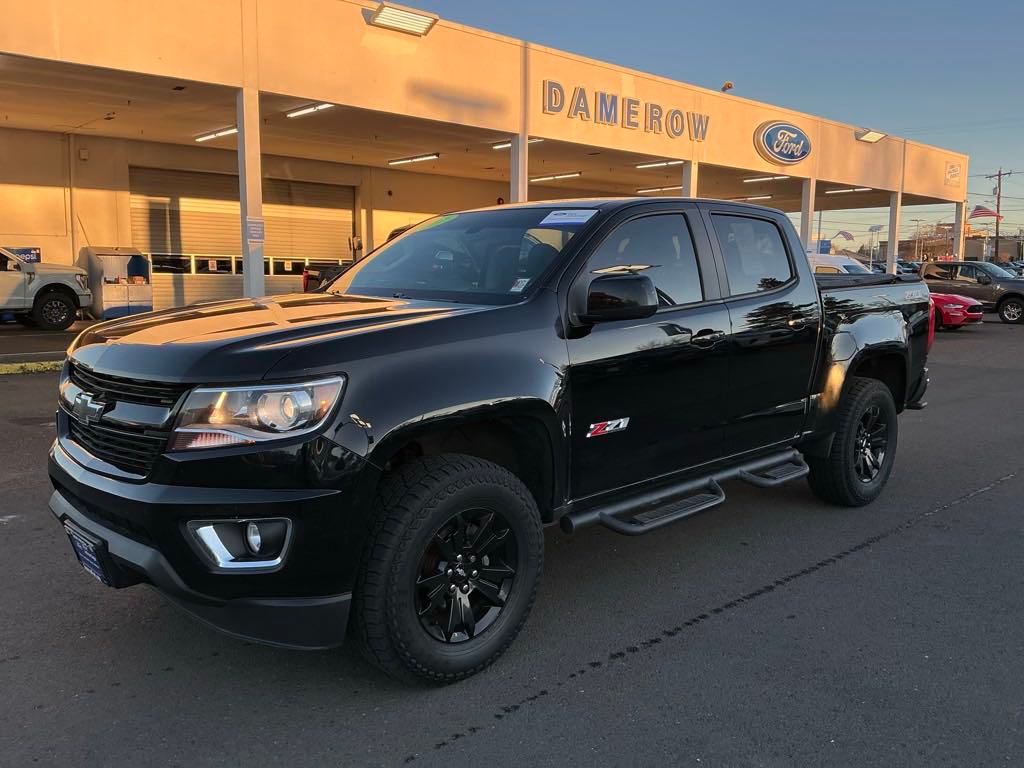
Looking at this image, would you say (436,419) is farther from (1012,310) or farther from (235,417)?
(1012,310)

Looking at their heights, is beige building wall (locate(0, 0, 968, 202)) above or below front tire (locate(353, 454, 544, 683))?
above

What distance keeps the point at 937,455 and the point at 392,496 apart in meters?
5.92

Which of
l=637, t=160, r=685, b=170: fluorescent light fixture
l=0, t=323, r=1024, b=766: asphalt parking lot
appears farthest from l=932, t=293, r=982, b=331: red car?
l=0, t=323, r=1024, b=766: asphalt parking lot

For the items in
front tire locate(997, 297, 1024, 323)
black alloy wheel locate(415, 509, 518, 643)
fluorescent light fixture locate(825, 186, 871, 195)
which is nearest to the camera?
black alloy wheel locate(415, 509, 518, 643)

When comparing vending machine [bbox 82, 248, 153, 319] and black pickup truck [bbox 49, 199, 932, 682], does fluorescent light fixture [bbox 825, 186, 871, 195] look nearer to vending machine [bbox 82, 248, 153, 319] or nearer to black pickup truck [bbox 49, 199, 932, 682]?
vending machine [bbox 82, 248, 153, 319]

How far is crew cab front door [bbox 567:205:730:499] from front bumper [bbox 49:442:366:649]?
1211 mm

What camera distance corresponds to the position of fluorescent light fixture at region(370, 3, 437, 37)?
15.0 m

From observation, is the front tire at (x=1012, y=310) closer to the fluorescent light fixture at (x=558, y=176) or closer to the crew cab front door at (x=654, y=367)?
the fluorescent light fixture at (x=558, y=176)

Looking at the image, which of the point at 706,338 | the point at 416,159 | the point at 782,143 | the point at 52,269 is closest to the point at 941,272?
the point at 782,143

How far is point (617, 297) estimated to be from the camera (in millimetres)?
3439

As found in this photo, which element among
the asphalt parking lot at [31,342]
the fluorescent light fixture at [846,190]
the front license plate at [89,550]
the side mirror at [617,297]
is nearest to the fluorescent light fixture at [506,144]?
the asphalt parking lot at [31,342]

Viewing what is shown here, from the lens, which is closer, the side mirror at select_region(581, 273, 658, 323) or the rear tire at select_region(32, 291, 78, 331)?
the side mirror at select_region(581, 273, 658, 323)

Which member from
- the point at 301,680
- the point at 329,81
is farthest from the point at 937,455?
the point at 329,81

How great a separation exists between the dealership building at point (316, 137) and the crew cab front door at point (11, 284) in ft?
9.23
